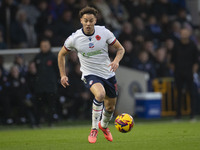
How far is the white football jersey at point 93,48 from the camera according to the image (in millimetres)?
8898

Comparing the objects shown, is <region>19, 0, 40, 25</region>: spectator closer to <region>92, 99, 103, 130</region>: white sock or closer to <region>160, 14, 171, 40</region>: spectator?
<region>160, 14, 171, 40</region>: spectator

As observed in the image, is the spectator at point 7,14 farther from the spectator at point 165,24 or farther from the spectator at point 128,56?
the spectator at point 165,24

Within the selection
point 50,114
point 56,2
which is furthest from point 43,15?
point 50,114

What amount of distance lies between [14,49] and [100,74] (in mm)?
7095

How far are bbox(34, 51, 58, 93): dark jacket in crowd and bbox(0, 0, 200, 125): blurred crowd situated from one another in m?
A: 0.03

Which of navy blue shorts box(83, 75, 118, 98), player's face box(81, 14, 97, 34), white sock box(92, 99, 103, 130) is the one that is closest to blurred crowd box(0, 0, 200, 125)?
navy blue shorts box(83, 75, 118, 98)

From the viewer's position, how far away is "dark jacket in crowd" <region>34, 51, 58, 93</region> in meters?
13.5

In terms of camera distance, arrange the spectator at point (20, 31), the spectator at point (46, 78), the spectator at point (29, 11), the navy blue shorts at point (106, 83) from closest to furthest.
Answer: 1. the navy blue shorts at point (106, 83)
2. the spectator at point (46, 78)
3. the spectator at point (20, 31)
4. the spectator at point (29, 11)

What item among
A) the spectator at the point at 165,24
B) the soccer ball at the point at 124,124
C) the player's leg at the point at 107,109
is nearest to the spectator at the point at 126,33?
the spectator at the point at 165,24

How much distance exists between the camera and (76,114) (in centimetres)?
1620

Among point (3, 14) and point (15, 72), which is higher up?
point (3, 14)

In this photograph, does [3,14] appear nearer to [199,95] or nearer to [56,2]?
[56,2]

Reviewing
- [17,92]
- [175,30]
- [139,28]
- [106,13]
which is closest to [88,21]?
[17,92]

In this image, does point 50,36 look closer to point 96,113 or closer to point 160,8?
point 160,8
